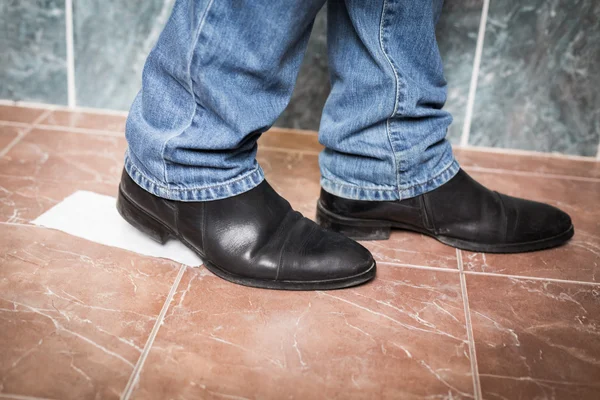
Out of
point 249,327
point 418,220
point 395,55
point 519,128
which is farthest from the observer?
point 519,128

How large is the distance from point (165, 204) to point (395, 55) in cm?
37

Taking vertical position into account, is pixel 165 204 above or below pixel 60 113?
above

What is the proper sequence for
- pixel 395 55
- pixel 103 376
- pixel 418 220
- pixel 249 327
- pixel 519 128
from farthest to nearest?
pixel 519 128 < pixel 418 220 < pixel 395 55 < pixel 249 327 < pixel 103 376

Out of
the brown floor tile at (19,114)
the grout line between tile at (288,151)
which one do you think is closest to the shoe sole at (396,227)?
the grout line between tile at (288,151)

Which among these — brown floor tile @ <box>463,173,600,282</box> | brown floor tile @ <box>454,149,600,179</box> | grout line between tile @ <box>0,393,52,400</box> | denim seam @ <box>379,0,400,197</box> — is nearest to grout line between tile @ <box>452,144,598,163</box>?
brown floor tile @ <box>454,149,600,179</box>

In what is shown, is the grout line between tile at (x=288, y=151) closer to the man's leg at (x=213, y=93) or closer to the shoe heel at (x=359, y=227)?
the shoe heel at (x=359, y=227)

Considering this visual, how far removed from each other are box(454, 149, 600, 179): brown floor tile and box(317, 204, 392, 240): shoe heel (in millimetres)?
382

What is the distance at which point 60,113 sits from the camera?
4.83ft

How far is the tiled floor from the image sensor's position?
72 cm

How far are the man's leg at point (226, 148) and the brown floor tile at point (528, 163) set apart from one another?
1.85 feet

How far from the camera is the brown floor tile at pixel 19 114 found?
1.42m

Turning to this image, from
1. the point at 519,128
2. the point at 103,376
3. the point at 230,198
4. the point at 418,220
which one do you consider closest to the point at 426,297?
the point at 418,220

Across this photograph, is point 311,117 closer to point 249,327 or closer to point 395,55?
point 395,55

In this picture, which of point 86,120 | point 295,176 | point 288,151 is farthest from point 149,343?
point 86,120
